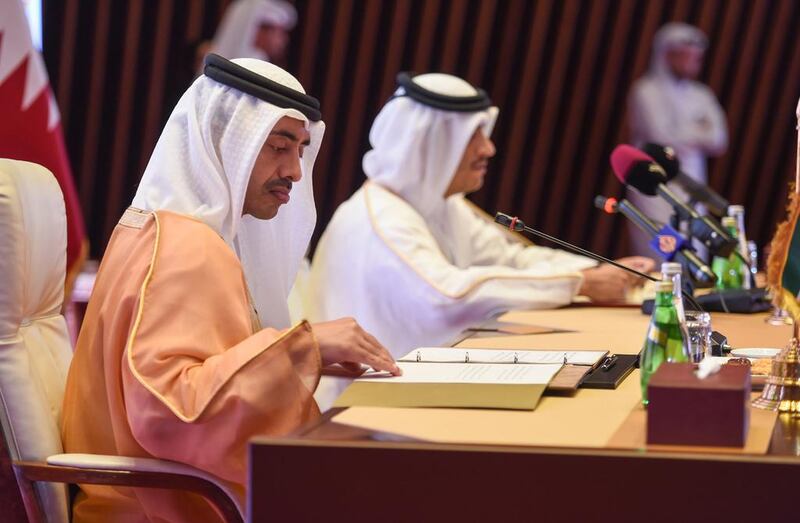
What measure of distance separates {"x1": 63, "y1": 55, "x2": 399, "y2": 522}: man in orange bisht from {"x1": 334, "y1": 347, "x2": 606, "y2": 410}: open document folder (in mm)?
81

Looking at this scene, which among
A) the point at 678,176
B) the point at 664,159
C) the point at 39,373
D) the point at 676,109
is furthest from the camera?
the point at 676,109

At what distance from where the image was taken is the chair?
193 centimetres

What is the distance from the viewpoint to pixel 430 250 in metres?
3.51

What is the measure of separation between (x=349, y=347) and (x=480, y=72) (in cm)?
501

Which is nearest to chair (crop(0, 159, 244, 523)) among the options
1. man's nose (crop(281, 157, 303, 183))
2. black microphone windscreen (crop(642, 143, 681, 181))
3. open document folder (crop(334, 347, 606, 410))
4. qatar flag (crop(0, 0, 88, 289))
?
open document folder (crop(334, 347, 606, 410))

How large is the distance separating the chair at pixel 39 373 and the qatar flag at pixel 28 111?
1504 millimetres

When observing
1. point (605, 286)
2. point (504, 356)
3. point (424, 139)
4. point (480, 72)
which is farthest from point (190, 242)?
point (480, 72)

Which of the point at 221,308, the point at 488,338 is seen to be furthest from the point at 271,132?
the point at 488,338

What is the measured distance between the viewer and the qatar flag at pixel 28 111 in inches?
147

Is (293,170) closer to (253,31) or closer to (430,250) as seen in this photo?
(430,250)

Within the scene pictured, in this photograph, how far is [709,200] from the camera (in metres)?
3.63

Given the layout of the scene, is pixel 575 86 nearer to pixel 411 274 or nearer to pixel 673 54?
pixel 673 54

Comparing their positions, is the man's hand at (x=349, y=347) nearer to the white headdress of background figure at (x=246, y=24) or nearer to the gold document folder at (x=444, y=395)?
the gold document folder at (x=444, y=395)

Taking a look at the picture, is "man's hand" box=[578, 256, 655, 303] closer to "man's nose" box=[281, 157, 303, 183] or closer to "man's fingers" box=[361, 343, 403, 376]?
"man's nose" box=[281, 157, 303, 183]
